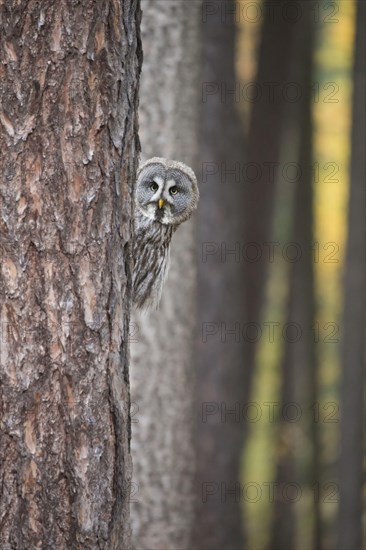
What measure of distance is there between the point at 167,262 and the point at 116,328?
89.9 inches

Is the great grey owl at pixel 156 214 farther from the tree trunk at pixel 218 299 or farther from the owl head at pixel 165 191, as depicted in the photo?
the tree trunk at pixel 218 299

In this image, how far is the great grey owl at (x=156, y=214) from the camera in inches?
199

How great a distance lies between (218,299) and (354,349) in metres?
1.42

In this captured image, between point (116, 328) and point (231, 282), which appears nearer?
point (116, 328)

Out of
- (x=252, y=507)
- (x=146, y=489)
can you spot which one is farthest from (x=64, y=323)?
(x=252, y=507)

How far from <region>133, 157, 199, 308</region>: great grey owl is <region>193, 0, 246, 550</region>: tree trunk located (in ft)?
7.49

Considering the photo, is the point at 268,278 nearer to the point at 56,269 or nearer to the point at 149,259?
the point at 149,259

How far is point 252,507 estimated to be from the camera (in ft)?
38.5

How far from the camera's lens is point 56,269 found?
118 inches

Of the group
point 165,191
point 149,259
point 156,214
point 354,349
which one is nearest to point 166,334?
point 149,259

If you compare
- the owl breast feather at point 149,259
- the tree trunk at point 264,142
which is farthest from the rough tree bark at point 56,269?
the tree trunk at point 264,142

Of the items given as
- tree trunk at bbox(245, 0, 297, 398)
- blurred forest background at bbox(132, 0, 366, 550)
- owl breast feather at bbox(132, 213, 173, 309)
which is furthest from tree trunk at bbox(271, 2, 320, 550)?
owl breast feather at bbox(132, 213, 173, 309)

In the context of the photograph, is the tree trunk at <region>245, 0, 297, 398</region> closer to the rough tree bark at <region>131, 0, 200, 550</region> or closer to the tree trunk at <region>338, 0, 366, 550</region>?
the tree trunk at <region>338, 0, 366, 550</region>

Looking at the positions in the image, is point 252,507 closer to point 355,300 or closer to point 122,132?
point 355,300
